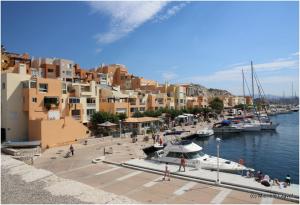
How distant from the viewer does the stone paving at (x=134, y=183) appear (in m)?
17.2

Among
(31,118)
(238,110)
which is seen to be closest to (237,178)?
(31,118)

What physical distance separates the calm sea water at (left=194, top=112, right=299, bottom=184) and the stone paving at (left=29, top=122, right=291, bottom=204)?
13515 millimetres

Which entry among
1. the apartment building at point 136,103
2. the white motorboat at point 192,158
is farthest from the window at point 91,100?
the white motorboat at point 192,158

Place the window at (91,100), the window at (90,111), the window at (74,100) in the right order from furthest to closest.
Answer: the window at (91,100) → the window at (90,111) → the window at (74,100)

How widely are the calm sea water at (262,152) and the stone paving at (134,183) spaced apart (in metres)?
13.5

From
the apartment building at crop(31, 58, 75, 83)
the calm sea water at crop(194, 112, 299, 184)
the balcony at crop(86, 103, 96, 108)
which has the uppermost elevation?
the apartment building at crop(31, 58, 75, 83)

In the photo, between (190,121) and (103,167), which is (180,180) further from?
(190,121)

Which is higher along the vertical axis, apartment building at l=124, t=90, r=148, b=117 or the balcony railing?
apartment building at l=124, t=90, r=148, b=117

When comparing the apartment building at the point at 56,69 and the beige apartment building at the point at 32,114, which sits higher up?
the apartment building at the point at 56,69

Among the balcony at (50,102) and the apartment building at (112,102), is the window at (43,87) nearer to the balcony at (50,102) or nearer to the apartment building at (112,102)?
the balcony at (50,102)

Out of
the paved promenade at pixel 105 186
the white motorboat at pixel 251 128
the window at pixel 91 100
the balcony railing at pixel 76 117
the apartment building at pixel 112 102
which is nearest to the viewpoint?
the paved promenade at pixel 105 186

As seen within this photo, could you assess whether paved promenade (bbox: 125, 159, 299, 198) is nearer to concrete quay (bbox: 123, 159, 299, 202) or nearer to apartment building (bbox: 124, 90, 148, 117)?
concrete quay (bbox: 123, 159, 299, 202)

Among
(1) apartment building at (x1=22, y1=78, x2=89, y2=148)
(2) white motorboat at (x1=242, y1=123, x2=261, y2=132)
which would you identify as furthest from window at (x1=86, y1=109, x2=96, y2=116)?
(2) white motorboat at (x1=242, y1=123, x2=261, y2=132)

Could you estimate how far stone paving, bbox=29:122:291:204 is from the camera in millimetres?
17156
